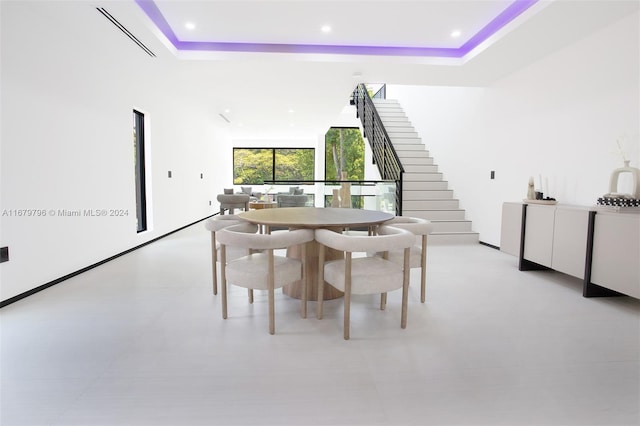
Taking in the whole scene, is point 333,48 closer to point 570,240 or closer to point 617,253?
point 570,240

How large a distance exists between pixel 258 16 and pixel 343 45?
130 centimetres

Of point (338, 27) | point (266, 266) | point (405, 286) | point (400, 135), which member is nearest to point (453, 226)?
point (400, 135)

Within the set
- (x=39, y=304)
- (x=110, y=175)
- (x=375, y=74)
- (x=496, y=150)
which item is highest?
(x=375, y=74)

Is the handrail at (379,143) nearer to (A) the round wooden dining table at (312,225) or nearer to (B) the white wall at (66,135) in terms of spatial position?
(A) the round wooden dining table at (312,225)

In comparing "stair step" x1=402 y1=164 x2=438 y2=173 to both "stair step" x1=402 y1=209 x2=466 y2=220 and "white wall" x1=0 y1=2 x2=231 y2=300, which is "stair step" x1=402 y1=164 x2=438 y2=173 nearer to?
"stair step" x1=402 y1=209 x2=466 y2=220

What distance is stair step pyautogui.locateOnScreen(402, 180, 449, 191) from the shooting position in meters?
7.01

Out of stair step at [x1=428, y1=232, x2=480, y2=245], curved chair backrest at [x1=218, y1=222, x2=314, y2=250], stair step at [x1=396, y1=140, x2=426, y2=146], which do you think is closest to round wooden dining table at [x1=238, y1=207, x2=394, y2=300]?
curved chair backrest at [x1=218, y1=222, x2=314, y2=250]

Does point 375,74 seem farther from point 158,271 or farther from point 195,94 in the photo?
point 158,271

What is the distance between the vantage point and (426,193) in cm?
691

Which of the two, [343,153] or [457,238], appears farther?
[343,153]

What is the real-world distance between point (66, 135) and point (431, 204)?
5819 millimetres

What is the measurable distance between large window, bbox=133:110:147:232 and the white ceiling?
1.29 meters

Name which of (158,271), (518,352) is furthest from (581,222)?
(158,271)

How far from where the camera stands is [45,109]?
339cm
